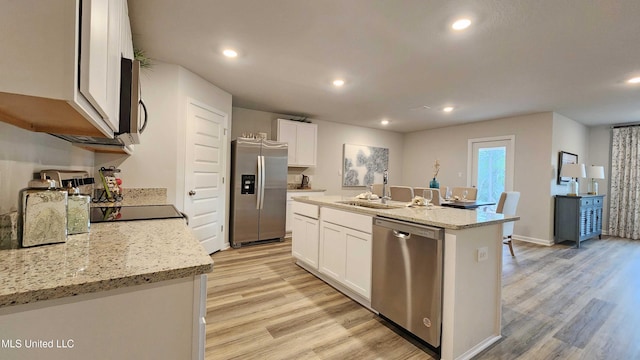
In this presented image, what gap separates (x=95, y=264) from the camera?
0.84 m

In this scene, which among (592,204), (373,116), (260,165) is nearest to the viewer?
(260,165)

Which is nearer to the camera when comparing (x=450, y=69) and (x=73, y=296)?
(x=73, y=296)

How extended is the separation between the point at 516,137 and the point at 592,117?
56.8 inches

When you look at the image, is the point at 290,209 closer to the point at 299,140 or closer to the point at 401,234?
the point at 299,140

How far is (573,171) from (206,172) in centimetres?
602

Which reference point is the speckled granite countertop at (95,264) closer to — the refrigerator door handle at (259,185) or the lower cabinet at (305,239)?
the lower cabinet at (305,239)

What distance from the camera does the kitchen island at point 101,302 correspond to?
66cm

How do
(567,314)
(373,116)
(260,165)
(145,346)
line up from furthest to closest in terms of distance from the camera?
(373,116)
(260,165)
(567,314)
(145,346)

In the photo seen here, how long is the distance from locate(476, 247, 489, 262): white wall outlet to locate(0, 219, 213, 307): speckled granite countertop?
1721 millimetres

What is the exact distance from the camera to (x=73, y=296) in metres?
0.71

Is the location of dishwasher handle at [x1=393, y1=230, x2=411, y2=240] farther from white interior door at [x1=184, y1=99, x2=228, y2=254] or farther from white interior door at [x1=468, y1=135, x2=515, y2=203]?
white interior door at [x1=468, y1=135, x2=515, y2=203]

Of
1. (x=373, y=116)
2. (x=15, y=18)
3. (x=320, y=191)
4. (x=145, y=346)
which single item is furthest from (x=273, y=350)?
(x=373, y=116)

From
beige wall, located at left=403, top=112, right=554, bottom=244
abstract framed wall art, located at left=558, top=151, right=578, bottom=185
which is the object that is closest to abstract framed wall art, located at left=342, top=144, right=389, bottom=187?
beige wall, located at left=403, top=112, right=554, bottom=244

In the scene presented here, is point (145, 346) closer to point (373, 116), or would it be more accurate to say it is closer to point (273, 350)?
point (273, 350)
